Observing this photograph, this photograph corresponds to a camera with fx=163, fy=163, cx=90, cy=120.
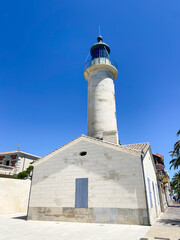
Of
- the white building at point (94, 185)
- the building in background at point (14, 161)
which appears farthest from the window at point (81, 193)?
the building in background at point (14, 161)

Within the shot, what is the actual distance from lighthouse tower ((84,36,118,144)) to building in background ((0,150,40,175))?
1743 centimetres

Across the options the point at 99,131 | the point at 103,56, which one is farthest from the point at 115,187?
the point at 103,56

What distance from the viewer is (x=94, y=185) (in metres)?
11.0

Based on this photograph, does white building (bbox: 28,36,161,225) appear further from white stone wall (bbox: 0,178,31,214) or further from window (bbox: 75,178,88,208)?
white stone wall (bbox: 0,178,31,214)

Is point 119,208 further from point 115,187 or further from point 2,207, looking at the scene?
point 2,207

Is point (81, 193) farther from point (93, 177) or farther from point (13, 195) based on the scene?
point (13, 195)

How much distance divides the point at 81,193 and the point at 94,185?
106 cm

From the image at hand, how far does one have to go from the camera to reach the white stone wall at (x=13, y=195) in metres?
15.8

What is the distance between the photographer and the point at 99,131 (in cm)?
1716

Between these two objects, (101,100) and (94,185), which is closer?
(94,185)

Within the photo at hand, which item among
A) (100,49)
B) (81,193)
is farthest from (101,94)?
(81,193)

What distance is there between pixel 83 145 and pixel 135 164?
408 centimetres

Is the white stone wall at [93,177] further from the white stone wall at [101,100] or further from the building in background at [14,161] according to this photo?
the building in background at [14,161]

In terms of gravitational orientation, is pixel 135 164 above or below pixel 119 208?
above
